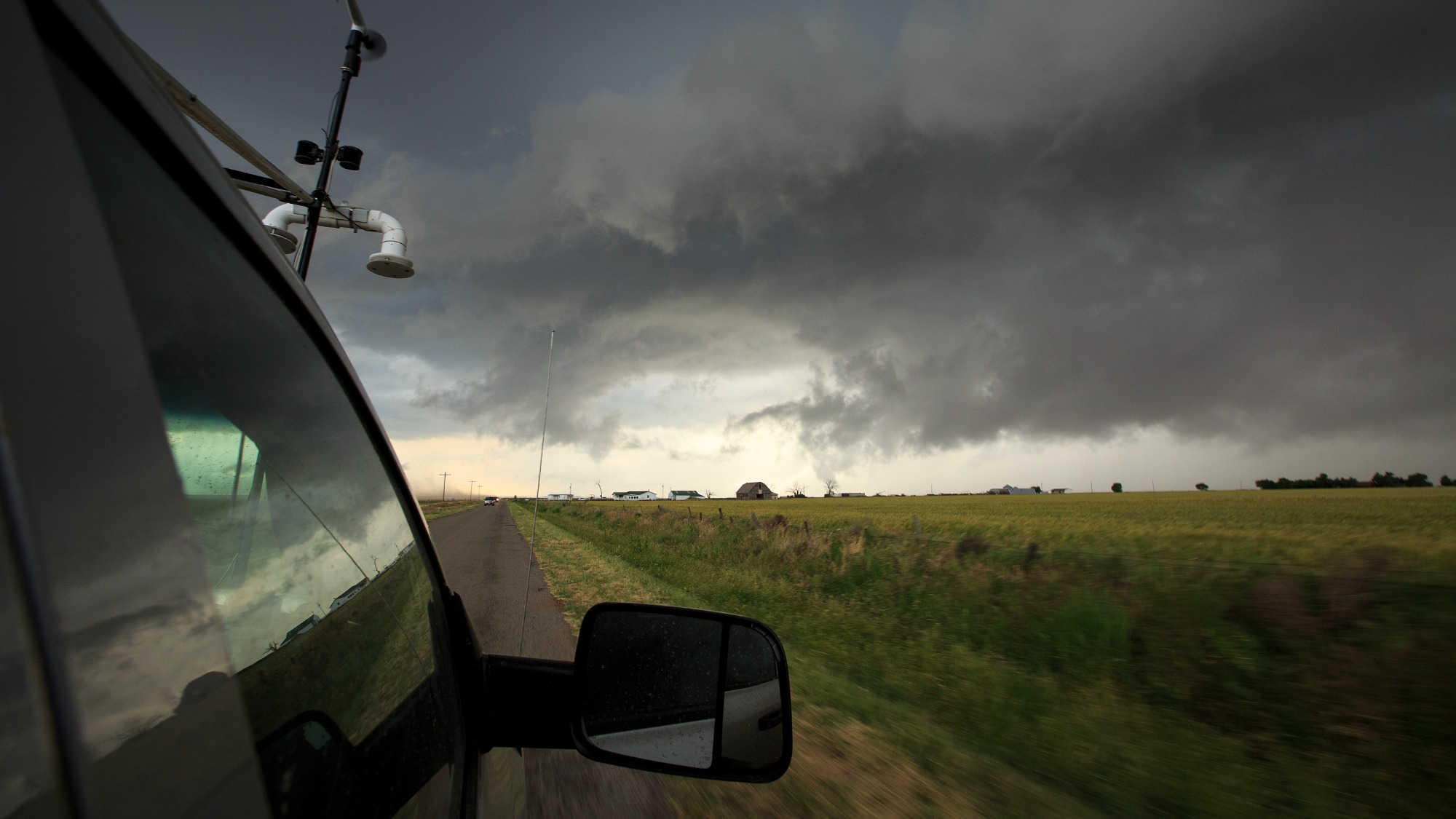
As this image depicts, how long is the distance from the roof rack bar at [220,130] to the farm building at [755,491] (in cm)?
12127

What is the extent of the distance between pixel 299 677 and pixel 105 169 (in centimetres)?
76

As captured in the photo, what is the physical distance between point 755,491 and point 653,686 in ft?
414

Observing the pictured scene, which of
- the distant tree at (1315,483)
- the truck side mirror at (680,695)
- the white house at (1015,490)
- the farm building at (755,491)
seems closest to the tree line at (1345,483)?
the distant tree at (1315,483)

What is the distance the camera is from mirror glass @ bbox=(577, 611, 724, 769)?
5.29 ft

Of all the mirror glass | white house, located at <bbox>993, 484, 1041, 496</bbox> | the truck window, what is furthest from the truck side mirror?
white house, located at <bbox>993, 484, 1041, 496</bbox>

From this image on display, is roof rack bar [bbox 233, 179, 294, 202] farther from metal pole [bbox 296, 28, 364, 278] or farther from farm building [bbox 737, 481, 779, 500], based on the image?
farm building [bbox 737, 481, 779, 500]

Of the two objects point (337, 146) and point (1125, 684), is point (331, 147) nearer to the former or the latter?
point (337, 146)

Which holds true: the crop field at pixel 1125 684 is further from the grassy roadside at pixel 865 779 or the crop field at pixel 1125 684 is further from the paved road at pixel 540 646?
the paved road at pixel 540 646

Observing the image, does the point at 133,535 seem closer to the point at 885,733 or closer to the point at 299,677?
the point at 299,677

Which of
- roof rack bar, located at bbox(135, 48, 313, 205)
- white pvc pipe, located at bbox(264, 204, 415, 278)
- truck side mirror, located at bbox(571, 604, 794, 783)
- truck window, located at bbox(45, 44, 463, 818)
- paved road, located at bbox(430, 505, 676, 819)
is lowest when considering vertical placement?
paved road, located at bbox(430, 505, 676, 819)

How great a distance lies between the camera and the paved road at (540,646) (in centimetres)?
356

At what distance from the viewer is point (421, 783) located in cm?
129

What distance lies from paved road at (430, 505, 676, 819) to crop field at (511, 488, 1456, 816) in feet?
1.07

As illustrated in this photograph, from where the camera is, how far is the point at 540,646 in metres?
6.83
